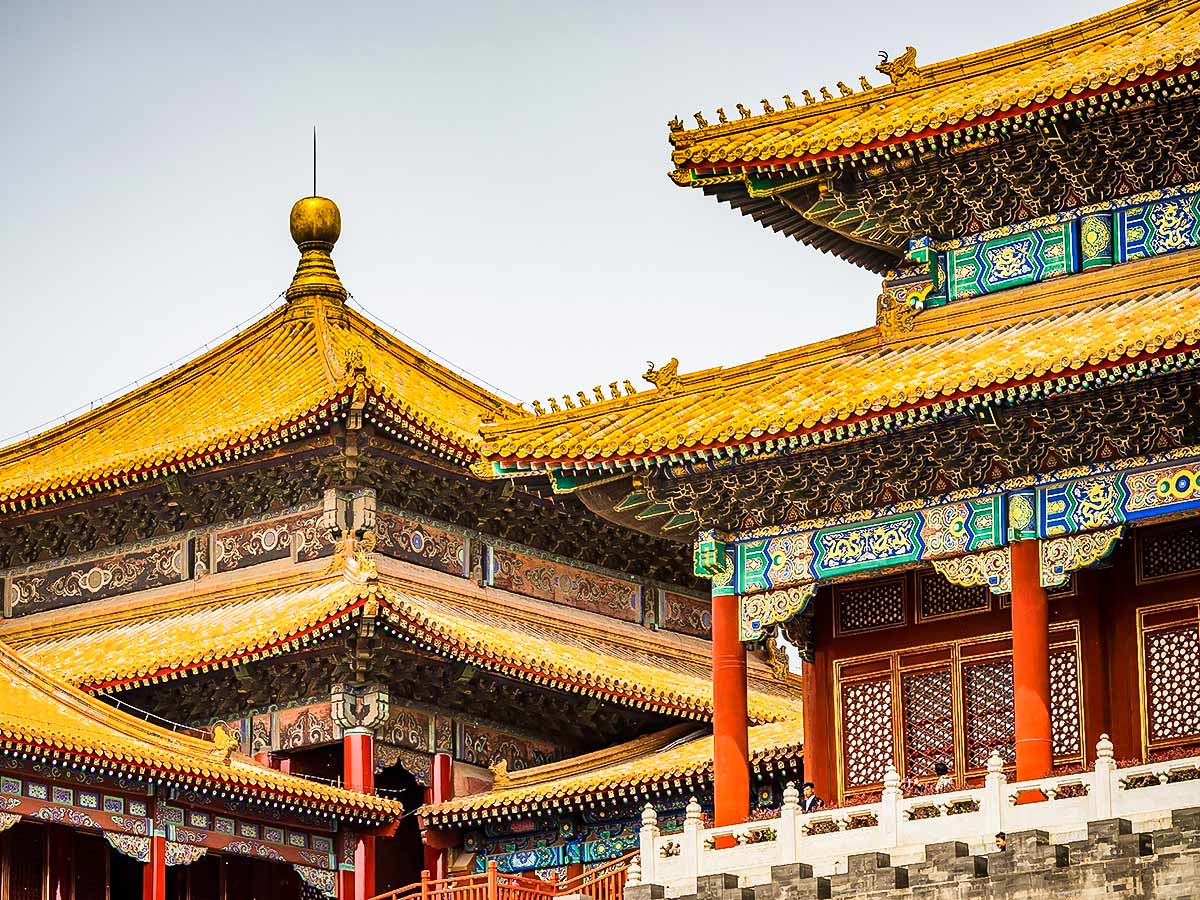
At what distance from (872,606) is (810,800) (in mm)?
2518

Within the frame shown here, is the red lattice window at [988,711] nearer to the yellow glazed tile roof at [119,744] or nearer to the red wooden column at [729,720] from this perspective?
the red wooden column at [729,720]

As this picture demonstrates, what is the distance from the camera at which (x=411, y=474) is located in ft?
135

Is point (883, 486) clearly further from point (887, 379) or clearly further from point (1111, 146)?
point (1111, 146)

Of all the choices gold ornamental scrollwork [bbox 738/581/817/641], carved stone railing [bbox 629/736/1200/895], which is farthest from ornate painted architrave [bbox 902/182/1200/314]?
carved stone railing [bbox 629/736/1200/895]

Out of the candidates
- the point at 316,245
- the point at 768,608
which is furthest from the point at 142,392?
the point at 768,608

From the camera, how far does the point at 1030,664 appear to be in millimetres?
29516

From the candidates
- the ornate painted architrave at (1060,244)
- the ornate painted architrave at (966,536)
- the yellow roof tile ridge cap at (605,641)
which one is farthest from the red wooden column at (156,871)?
the ornate painted architrave at (1060,244)

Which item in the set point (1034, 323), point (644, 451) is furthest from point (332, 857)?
point (1034, 323)

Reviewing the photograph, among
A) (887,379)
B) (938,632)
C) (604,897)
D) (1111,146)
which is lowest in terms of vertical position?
(604,897)

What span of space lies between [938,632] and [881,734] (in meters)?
1.19

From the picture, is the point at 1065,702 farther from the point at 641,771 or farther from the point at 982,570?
the point at 641,771

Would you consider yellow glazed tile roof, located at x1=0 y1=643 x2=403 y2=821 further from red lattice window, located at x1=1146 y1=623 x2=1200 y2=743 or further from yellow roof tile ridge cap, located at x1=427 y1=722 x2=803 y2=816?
red lattice window, located at x1=1146 y1=623 x2=1200 y2=743

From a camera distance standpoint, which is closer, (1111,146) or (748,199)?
(1111,146)

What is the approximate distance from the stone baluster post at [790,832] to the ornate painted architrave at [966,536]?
2.74 m
